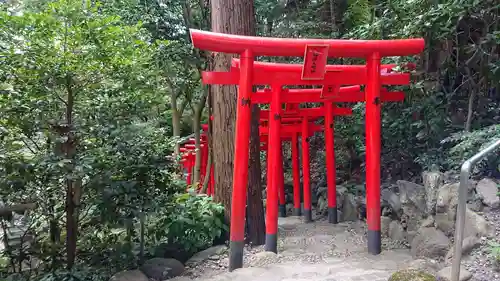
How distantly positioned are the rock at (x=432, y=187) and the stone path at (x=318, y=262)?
1.94ft

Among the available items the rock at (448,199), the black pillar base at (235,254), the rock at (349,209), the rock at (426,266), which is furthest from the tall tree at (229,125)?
the rock at (349,209)

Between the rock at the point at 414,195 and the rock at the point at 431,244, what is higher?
the rock at the point at 414,195

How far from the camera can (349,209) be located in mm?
7488

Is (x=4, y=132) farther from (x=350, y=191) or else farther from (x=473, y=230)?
(x=350, y=191)

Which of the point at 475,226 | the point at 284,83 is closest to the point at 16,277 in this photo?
the point at 284,83

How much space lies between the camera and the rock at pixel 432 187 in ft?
15.3

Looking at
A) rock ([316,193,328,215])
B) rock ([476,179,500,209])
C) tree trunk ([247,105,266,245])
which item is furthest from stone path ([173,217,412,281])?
rock ([316,193,328,215])

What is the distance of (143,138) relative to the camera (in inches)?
170

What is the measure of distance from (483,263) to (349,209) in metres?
4.26

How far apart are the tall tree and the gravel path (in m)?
2.75

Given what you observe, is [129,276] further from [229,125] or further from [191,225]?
[229,125]

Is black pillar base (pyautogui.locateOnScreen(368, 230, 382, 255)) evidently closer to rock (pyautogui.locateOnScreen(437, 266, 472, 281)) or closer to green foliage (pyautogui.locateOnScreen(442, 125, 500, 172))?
green foliage (pyautogui.locateOnScreen(442, 125, 500, 172))

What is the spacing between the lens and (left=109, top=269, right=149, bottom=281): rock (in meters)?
4.16

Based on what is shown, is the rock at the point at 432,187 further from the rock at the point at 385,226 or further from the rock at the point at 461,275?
the rock at the point at 461,275
